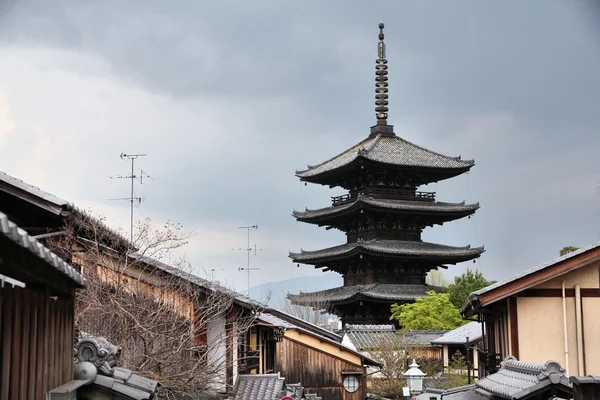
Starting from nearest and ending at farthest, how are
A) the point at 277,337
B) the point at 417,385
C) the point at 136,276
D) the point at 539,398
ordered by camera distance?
the point at 539,398 < the point at 136,276 < the point at 417,385 < the point at 277,337

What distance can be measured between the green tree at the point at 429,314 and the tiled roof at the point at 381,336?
60.0 inches

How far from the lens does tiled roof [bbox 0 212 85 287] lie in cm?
447

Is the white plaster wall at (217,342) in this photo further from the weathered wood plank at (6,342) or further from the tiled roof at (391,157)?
the tiled roof at (391,157)

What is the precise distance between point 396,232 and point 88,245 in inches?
1665

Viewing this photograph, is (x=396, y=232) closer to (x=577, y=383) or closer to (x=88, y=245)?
(x=88, y=245)

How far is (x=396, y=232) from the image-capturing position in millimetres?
61094

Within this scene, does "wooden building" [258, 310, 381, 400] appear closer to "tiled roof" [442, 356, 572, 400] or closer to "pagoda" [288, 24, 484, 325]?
"tiled roof" [442, 356, 572, 400]

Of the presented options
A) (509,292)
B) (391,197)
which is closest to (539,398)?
(509,292)

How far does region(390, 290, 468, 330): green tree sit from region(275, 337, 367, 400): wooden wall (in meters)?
22.5

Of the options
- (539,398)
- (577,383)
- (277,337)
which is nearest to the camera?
(577,383)

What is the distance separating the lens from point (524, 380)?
51.5ft

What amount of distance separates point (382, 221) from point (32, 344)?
179 feet

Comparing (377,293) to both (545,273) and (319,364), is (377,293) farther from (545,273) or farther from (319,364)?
(545,273)

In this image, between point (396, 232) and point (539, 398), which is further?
point (396, 232)
